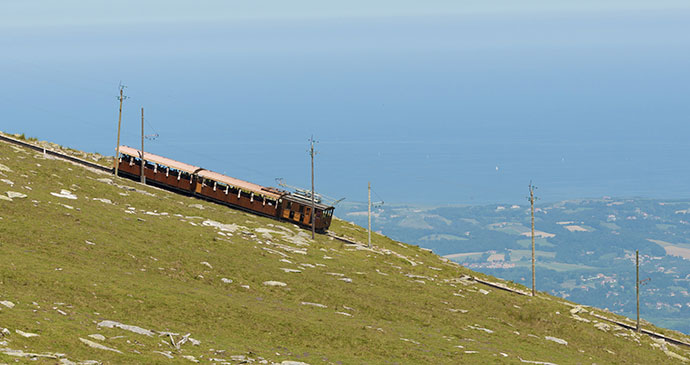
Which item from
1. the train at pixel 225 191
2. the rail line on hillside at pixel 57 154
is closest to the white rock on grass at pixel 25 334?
the train at pixel 225 191

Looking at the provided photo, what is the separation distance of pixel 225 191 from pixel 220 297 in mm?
45102

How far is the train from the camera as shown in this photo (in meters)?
90.3

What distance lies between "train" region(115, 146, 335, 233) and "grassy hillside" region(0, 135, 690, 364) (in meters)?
6.05

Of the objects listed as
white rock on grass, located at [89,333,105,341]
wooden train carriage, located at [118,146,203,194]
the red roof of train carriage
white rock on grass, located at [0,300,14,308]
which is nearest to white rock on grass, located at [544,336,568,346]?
white rock on grass, located at [89,333,105,341]

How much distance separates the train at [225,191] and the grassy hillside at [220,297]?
6050 mm

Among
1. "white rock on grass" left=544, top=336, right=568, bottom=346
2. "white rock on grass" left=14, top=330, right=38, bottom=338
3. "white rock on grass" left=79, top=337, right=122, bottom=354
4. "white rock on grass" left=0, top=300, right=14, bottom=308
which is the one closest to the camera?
"white rock on grass" left=14, top=330, right=38, bottom=338

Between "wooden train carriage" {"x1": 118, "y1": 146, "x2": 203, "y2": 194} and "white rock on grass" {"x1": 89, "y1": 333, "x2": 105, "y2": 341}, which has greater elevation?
"wooden train carriage" {"x1": 118, "y1": 146, "x2": 203, "y2": 194}

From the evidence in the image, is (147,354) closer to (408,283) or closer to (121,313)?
(121,313)

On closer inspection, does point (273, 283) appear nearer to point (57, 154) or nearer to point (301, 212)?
point (301, 212)

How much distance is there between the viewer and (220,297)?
47.2 m

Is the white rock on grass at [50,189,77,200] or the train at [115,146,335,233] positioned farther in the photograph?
the train at [115,146,335,233]

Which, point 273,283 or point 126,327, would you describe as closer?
point 126,327

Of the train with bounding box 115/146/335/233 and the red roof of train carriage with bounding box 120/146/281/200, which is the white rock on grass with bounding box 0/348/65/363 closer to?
the train with bounding box 115/146/335/233

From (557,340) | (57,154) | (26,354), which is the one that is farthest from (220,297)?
(57,154)
